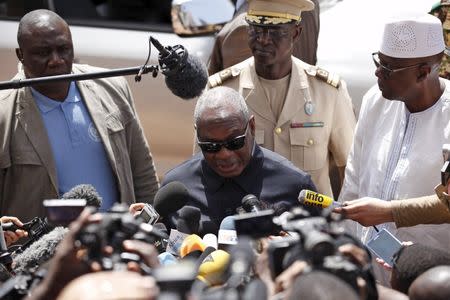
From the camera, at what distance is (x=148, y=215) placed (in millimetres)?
4469

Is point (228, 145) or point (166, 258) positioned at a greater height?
point (228, 145)

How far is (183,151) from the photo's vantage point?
24.1 ft

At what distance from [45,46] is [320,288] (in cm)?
318

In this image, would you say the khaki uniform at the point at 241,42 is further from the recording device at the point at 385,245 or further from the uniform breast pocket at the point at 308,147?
the recording device at the point at 385,245

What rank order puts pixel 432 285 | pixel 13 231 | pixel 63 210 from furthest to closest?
pixel 13 231
pixel 432 285
pixel 63 210

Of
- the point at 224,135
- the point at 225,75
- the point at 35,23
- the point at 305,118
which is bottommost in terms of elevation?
the point at 305,118

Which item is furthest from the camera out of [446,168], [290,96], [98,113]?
[290,96]

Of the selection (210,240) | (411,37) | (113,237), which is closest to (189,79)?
(210,240)

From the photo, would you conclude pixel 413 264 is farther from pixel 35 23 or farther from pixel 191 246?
pixel 35 23

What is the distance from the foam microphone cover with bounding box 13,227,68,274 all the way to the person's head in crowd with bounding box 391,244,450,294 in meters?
1.32

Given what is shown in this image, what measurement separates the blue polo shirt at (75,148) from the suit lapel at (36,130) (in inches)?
1.8

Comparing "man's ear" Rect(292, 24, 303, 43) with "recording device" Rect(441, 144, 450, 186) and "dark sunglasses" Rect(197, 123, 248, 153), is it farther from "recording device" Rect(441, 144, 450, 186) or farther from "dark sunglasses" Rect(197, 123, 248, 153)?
"recording device" Rect(441, 144, 450, 186)

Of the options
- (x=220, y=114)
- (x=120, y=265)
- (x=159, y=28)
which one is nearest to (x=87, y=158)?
(x=220, y=114)

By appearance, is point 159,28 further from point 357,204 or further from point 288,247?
point 288,247
